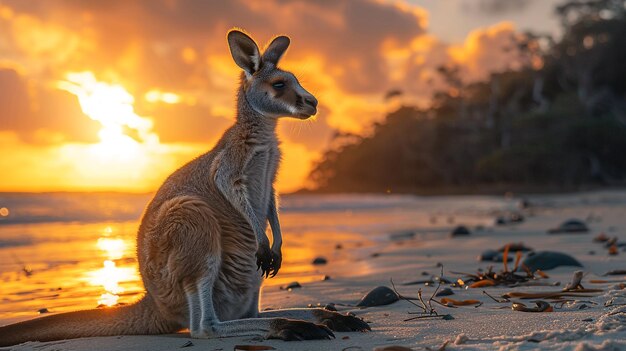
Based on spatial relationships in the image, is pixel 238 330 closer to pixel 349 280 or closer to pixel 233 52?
pixel 233 52

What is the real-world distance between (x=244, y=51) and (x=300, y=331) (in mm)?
1728

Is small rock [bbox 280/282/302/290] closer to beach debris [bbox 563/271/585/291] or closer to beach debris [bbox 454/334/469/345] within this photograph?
beach debris [bbox 563/271/585/291]

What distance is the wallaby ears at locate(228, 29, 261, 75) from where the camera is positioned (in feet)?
13.2

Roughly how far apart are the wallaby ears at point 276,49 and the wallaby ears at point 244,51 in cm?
9

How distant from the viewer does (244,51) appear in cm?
410

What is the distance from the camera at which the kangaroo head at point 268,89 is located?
13.2 ft

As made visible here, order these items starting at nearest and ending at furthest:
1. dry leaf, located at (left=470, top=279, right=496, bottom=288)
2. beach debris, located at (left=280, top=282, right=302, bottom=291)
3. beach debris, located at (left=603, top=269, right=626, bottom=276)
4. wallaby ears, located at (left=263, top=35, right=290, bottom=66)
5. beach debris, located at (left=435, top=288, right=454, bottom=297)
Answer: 1. wallaby ears, located at (left=263, top=35, right=290, bottom=66)
2. beach debris, located at (left=435, top=288, right=454, bottom=297)
3. dry leaf, located at (left=470, top=279, right=496, bottom=288)
4. beach debris, located at (left=603, top=269, right=626, bottom=276)
5. beach debris, located at (left=280, top=282, right=302, bottom=291)

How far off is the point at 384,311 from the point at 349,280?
6.22ft

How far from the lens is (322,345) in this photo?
325 centimetres

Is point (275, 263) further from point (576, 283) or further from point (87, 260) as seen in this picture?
point (87, 260)

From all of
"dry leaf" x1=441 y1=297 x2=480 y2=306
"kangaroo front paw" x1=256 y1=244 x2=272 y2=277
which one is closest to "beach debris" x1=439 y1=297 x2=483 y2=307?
"dry leaf" x1=441 y1=297 x2=480 y2=306

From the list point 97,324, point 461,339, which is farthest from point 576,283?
point 97,324

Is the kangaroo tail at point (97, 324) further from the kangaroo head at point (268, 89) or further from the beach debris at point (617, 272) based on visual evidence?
the beach debris at point (617, 272)

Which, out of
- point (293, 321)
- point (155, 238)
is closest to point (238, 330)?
point (293, 321)
